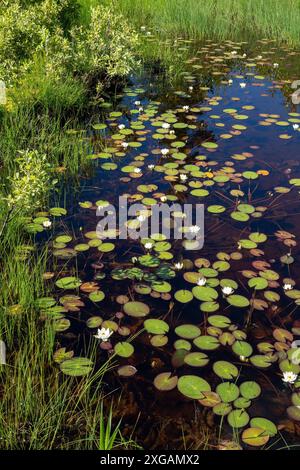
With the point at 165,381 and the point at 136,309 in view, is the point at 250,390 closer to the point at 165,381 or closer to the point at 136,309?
the point at 165,381

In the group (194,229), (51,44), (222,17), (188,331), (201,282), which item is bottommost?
(188,331)

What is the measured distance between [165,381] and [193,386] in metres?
0.16

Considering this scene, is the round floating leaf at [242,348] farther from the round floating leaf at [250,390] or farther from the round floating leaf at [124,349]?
the round floating leaf at [124,349]

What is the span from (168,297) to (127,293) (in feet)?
0.97

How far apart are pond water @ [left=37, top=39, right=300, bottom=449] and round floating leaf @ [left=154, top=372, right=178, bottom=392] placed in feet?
0.03

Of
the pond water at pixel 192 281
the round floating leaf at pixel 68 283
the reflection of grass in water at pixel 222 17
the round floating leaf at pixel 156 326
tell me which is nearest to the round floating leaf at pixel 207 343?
the pond water at pixel 192 281

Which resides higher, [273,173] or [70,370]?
[273,173]

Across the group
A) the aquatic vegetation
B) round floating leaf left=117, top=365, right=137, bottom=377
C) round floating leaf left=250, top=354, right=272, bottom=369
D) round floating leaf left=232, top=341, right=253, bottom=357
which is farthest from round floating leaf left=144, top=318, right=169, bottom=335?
round floating leaf left=250, top=354, right=272, bottom=369

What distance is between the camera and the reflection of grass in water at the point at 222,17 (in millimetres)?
10094

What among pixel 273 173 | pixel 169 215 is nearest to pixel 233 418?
pixel 169 215

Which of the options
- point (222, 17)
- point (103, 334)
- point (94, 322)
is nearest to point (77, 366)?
point (103, 334)

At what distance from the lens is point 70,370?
2.63m

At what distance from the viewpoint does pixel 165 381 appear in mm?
2637
